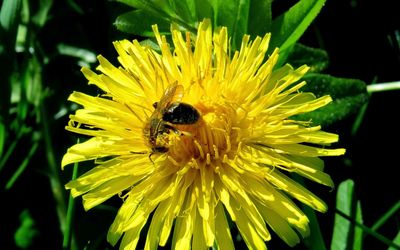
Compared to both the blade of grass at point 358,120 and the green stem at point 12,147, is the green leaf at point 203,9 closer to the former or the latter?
the blade of grass at point 358,120

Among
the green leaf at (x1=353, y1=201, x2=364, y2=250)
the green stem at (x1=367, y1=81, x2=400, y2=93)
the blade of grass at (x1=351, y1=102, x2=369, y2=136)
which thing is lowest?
the green leaf at (x1=353, y1=201, x2=364, y2=250)

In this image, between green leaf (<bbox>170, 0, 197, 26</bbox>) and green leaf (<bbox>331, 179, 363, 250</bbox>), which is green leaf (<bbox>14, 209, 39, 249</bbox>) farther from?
green leaf (<bbox>331, 179, 363, 250</bbox>)

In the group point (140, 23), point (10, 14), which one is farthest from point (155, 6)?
point (10, 14)

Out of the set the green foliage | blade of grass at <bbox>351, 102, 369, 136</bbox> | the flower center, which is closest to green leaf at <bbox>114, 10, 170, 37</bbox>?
the green foliage

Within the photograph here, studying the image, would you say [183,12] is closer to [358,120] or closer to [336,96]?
[336,96]

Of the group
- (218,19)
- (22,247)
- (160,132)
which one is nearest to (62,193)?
(22,247)
